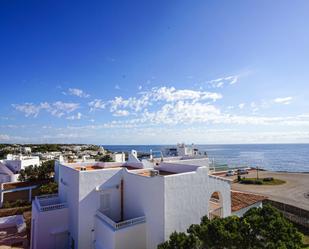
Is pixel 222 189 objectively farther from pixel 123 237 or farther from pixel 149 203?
pixel 123 237

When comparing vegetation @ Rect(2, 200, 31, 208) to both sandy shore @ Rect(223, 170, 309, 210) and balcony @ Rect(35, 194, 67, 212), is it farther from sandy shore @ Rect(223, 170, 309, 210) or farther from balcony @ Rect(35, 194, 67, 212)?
sandy shore @ Rect(223, 170, 309, 210)

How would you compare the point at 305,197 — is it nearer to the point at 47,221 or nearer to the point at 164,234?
the point at 164,234

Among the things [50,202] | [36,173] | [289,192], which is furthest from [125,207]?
[36,173]

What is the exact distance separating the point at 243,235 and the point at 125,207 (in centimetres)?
754

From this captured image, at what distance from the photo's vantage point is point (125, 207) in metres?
13.4

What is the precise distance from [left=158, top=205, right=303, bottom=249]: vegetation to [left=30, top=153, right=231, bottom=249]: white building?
6.84 feet

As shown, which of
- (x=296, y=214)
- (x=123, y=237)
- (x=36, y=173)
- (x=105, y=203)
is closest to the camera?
(x=123, y=237)

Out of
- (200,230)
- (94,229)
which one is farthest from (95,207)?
(200,230)

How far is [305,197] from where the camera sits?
77.0 ft

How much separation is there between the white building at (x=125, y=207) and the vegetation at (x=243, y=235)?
2.09 metres

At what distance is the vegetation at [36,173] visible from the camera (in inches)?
1223

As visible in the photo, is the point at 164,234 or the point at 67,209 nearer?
the point at 164,234

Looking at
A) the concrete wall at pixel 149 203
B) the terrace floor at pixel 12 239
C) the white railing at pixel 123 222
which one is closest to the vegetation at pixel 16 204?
the terrace floor at pixel 12 239

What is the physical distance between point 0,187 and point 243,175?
126ft
